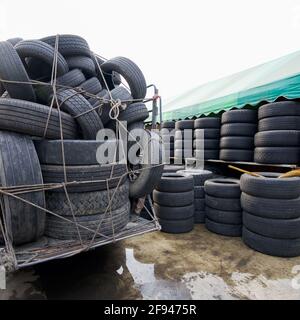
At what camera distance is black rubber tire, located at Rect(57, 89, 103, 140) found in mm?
2570

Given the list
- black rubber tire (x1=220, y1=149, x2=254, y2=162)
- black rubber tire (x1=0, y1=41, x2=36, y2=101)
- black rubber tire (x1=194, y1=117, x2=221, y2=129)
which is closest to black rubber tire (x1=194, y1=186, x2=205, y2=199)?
black rubber tire (x1=220, y1=149, x2=254, y2=162)

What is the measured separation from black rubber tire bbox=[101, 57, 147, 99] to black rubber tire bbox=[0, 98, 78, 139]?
49.8 inches

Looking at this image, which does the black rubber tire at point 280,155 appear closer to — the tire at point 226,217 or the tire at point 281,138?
the tire at point 281,138

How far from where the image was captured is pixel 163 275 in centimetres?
270

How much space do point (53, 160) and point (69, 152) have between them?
7.0 inches

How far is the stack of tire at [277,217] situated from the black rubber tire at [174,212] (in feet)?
3.57

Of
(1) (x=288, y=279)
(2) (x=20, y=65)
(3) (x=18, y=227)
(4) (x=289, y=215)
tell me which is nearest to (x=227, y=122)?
(4) (x=289, y=215)

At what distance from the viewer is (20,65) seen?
2.36 m

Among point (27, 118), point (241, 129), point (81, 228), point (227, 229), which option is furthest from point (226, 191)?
point (27, 118)

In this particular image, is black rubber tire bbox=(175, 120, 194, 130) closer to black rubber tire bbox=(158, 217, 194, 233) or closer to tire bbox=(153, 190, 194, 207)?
tire bbox=(153, 190, 194, 207)

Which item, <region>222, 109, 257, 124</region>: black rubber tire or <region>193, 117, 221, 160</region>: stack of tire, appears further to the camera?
<region>193, 117, 221, 160</region>: stack of tire
